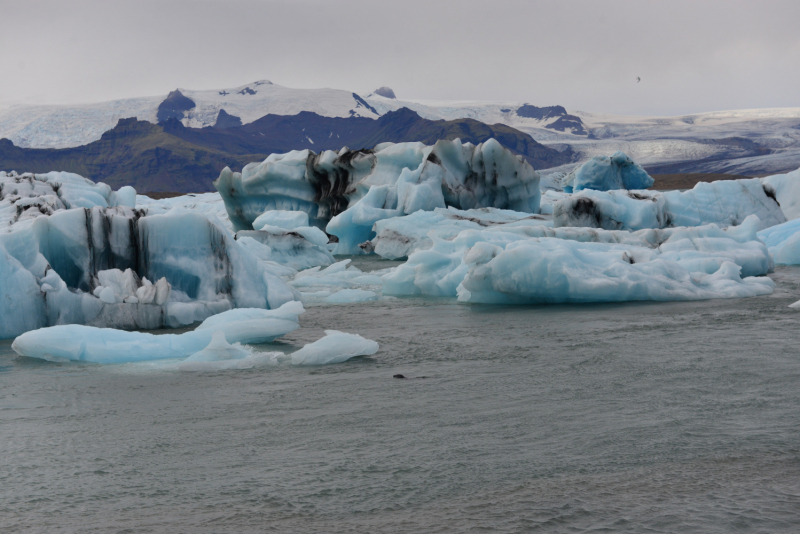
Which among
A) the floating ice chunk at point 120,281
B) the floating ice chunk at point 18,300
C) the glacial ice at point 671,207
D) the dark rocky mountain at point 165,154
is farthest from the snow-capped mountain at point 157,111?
the floating ice chunk at point 18,300

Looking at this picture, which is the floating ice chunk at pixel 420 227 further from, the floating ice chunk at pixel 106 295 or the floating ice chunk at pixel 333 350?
the floating ice chunk at pixel 333 350

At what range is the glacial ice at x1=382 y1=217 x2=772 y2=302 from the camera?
30.7 ft

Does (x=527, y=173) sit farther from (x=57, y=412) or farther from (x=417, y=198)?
(x=57, y=412)

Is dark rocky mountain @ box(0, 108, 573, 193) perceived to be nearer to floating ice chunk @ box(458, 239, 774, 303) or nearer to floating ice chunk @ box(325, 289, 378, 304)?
floating ice chunk @ box(458, 239, 774, 303)

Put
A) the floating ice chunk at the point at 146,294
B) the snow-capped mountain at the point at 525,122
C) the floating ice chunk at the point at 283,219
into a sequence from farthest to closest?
the snow-capped mountain at the point at 525,122, the floating ice chunk at the point at 283,219, the floating ice chunk at the point at 146,294

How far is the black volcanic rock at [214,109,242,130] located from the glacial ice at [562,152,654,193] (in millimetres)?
137011

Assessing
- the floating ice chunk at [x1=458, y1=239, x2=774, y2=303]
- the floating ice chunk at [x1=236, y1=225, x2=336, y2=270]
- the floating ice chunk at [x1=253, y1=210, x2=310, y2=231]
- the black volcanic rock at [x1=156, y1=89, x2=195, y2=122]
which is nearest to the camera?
the floating ice chunk at [x1=458, y1=239, x2=774, y2=303]

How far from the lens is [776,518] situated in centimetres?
265

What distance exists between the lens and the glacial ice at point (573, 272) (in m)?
9.37

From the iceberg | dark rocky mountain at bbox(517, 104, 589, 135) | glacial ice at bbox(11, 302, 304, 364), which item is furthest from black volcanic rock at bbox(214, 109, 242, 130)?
glacial ice at bbox(11, 302, 304, 364)

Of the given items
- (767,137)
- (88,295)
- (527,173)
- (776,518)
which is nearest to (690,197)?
(527,173)

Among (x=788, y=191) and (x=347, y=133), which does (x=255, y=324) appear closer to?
(x=788, y=191)

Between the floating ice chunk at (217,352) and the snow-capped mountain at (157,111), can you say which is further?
the snow-capped mountain at (157,111)

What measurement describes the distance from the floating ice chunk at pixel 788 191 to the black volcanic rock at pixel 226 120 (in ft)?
482
